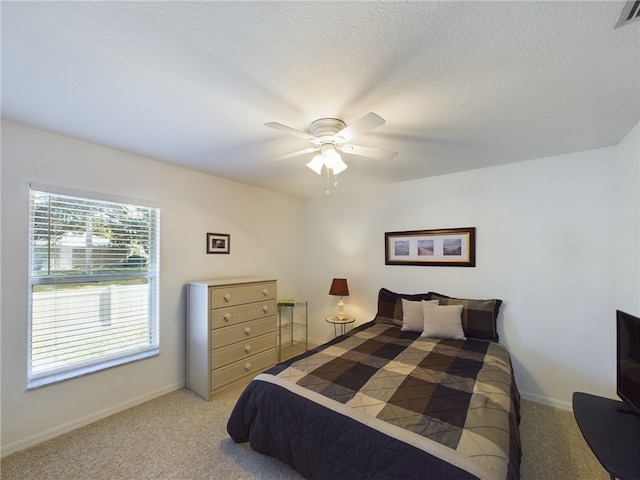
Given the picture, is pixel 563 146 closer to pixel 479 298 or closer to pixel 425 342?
pixel 479 298

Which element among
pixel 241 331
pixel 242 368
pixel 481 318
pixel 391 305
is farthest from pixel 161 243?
pixel 481 318

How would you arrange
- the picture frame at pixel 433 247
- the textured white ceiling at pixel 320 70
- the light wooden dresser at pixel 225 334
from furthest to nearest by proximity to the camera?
1. the picture frame at pixel 433 247
2. the light wooden dresser at pixel 225 334
3. the textured white ceiling at pixel 320 70

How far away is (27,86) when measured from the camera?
59.9 inches

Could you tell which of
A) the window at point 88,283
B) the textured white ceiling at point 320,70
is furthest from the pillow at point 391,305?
the window at point 88,283

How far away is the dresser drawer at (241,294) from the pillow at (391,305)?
4.37 feet

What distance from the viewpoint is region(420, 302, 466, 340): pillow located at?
269 centimetres

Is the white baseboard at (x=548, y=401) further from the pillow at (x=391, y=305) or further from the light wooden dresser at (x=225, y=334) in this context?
the light wooden dresser at (x=225, y=334)

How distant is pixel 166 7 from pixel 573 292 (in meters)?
3.53

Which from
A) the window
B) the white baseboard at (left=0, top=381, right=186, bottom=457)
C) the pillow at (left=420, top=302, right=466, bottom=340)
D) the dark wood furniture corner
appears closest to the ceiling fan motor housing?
the window

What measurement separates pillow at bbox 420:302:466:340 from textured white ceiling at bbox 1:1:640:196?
1600 mm

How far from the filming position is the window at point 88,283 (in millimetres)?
2064

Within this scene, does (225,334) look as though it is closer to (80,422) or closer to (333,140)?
(80,422)

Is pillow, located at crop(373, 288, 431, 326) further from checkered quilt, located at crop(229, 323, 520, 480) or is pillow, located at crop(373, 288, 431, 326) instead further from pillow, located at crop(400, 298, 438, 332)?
checkered quilt, located at crop(229, 323, 520, 480)

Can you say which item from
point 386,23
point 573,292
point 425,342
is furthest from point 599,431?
point 386,23
